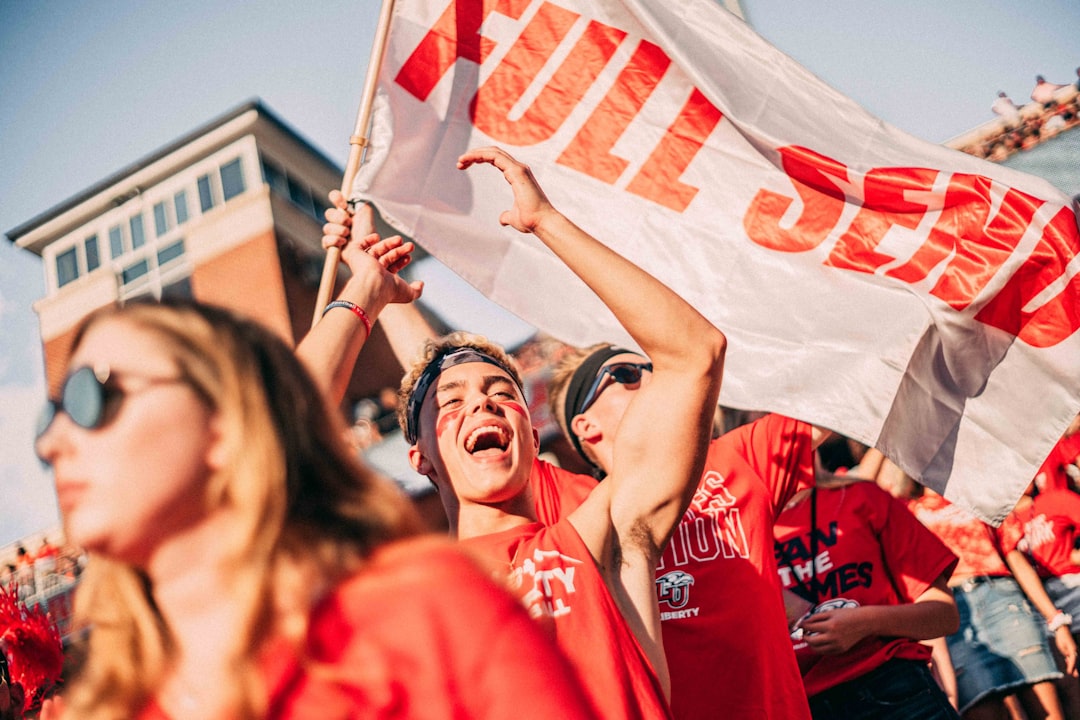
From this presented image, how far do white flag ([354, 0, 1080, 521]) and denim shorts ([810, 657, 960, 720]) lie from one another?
2.14 feet

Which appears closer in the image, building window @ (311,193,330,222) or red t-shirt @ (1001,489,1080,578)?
red t-shirt @ (1001,489,1080,578)

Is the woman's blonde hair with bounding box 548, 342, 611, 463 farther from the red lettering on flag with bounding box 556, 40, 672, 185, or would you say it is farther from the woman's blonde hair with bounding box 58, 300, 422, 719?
the woman's blonde hair with bounding box 58, 300, 422, 719

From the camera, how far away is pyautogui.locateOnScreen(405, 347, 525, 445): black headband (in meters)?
2.80

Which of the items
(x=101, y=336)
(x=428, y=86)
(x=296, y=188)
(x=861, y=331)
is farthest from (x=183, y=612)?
(x=296, y=188)

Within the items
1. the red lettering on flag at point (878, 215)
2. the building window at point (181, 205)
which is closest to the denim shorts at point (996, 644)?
the red lettering on flag at point (878, 215)

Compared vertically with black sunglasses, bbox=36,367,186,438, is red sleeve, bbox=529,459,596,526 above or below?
above

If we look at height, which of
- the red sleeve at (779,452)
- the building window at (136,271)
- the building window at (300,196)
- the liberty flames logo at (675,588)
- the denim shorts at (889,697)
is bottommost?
the denim shorts at (889,697)

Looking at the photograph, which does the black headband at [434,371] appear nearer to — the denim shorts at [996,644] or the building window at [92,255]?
the denim shorts at [996,644]

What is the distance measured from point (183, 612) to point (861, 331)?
9.41 ft

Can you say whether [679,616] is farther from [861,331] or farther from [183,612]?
[183,612]

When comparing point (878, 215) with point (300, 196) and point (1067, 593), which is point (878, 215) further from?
point (300, 196)

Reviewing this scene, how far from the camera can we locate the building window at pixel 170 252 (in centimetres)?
2038

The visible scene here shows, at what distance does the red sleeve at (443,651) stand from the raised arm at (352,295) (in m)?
1.03

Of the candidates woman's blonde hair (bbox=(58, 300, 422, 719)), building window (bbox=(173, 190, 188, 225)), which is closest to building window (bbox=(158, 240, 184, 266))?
building window (bbox=(173, 190, 188, 225))
